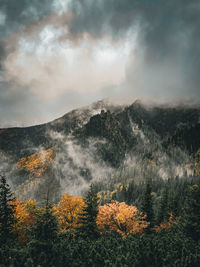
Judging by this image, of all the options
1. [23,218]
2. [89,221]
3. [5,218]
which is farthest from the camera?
[23,218]

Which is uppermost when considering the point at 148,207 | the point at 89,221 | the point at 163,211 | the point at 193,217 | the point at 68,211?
the point at 193,217

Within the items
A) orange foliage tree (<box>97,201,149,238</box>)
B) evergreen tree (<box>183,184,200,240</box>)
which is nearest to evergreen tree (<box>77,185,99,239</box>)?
orange foliage tree (<box>97,201,149,238</box>)

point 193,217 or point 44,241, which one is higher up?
point 44,241

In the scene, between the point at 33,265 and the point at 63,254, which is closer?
the point at 33,265

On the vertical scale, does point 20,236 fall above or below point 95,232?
below

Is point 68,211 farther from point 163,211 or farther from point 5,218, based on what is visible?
point 163,211

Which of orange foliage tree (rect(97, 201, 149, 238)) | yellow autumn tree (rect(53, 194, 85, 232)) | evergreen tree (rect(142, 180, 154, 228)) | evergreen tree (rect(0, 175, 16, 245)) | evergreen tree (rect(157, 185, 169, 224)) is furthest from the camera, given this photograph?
evergreen tree (rect(157, 185, 169, 224))

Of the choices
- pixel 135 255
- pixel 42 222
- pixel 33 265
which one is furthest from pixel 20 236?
pixel 135 255

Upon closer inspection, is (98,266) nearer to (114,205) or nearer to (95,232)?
(95,232)

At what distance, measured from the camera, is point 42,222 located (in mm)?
11914

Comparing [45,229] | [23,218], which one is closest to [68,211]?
[23,218]

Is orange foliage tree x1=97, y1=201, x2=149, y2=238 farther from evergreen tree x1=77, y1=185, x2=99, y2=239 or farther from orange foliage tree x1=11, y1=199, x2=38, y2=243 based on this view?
orange foliage tree x1=11, y1=199, x2=38, y2=243

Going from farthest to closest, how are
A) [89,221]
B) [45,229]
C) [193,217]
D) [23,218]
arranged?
[23,218]
[89,221]
[193,217]
[45,229]

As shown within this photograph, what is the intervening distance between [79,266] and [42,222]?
12.5 ft
